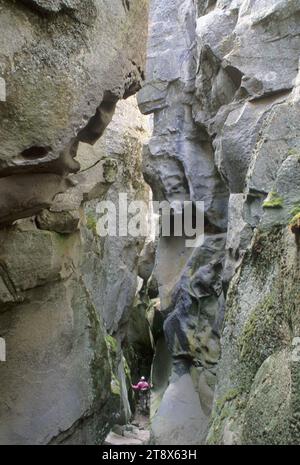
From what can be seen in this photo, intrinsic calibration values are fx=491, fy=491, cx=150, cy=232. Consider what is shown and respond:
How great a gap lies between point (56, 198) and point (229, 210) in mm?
3307

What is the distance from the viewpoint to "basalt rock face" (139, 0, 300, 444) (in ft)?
10.6

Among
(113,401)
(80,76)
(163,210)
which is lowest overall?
(113,401)

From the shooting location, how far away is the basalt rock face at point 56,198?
12.2ft

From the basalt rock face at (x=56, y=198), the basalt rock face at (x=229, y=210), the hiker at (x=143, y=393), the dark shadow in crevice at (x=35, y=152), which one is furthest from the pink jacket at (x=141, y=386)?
the dark shadow in crevice at (x=35, y=152)

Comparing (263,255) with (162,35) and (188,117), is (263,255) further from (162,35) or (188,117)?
(162,35)

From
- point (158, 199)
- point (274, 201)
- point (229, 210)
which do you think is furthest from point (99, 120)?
point (158, 199)

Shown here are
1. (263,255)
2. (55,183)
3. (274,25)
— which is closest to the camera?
(263,255)

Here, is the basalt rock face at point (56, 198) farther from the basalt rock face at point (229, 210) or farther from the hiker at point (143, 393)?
the hiker at point (143, 393)

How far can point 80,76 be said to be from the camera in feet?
13.2

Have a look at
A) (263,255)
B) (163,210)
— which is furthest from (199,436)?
(263,255)

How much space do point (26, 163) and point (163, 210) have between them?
7657 millimetres

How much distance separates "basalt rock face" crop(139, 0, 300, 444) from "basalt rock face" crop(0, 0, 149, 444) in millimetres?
1705

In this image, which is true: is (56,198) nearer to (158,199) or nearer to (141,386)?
(158,199)

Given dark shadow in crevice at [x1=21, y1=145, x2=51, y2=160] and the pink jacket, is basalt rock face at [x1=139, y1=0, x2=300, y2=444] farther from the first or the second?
dark shadow in crevice at [x1=21, y1=145, x2=51, y2=160]
